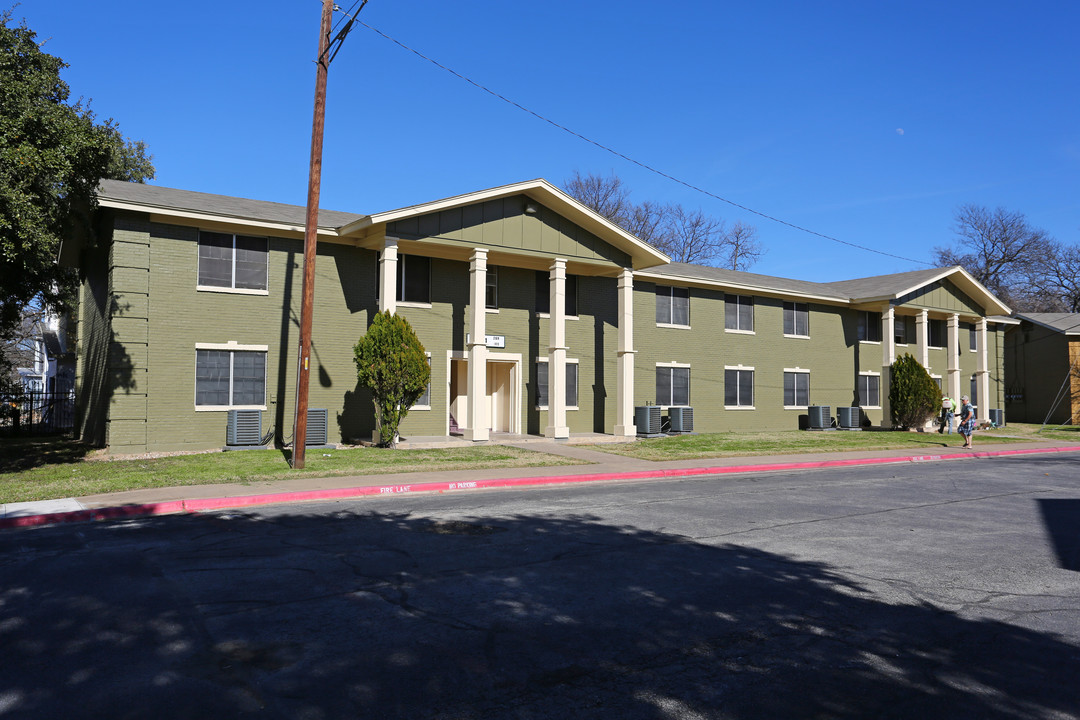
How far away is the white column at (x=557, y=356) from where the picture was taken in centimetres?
2244

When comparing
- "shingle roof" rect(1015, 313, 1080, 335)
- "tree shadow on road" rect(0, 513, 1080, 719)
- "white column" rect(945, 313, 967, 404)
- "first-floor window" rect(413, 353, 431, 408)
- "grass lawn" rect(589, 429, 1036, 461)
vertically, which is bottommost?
"tree shadow on road" rect(0, 513, 1080, 719)

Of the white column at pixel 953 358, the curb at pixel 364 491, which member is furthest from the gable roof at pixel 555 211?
the white column at pixel 953 358

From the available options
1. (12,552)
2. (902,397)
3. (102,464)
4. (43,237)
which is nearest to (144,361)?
(102,464)

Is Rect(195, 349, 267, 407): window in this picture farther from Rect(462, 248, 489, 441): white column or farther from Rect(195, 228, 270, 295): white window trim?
Rect(462, 248, 489, 441): white column

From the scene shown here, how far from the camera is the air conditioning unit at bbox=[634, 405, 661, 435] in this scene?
82.3 ft

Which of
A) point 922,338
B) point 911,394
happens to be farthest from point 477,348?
point 922,338

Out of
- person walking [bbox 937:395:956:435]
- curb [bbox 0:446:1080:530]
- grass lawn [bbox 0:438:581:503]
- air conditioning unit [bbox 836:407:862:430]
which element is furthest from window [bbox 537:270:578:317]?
person walking [bbox 937:395:956:435]

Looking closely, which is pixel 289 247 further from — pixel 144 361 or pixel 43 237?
pixel 43 237

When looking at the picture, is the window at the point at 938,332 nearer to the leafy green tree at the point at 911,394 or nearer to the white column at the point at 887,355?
the white column at the point at 887,355

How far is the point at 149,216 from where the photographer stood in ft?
59.8

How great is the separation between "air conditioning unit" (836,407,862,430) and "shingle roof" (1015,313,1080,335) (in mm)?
17121

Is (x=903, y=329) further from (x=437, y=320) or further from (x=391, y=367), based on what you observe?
(x=391, y=367)

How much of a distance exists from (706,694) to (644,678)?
0.40 metres

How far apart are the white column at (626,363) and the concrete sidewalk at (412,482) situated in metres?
2.96
